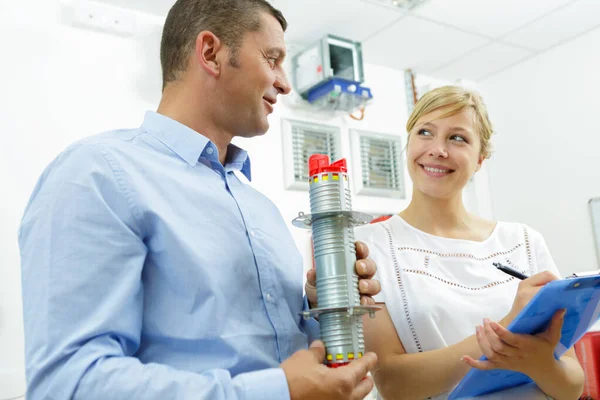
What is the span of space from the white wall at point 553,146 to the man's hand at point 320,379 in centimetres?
290

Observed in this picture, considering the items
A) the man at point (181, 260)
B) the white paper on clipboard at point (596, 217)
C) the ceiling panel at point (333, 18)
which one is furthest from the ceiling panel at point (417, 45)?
the man at point (181, 260)

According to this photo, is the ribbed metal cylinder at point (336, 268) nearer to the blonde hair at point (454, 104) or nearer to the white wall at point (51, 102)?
the blonde hair at point (454, 104)

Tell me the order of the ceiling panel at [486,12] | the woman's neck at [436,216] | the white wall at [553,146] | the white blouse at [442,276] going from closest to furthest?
1. the white blouse at [442,276]
2. the woman's neck at [436,216]
3. the ceiling panel at [486,12]
4. the white wall at [553,146]

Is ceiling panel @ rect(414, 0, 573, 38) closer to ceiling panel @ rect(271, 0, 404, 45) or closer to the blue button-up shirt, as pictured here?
ceiling panel @ rect(271, 0, 404, 45)

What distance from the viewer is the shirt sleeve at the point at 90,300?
0.74 meters

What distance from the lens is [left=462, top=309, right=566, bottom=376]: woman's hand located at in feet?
3.46

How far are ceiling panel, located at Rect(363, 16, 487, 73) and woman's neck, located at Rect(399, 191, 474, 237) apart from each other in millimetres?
1908

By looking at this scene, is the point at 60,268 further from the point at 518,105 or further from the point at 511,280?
the point at 518,105

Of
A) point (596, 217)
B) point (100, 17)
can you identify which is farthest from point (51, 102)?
point (596, 217)

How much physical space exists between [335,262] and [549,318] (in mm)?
453

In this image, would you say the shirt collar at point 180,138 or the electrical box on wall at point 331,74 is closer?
the shirt collar at point 180,138

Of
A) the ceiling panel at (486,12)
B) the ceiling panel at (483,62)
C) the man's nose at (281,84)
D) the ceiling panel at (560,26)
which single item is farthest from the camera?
the ceiling panel at (483,62)

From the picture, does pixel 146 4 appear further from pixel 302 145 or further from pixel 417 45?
pixel 417 45

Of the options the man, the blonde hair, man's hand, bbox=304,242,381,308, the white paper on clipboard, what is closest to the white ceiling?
the white paper on clipboard
